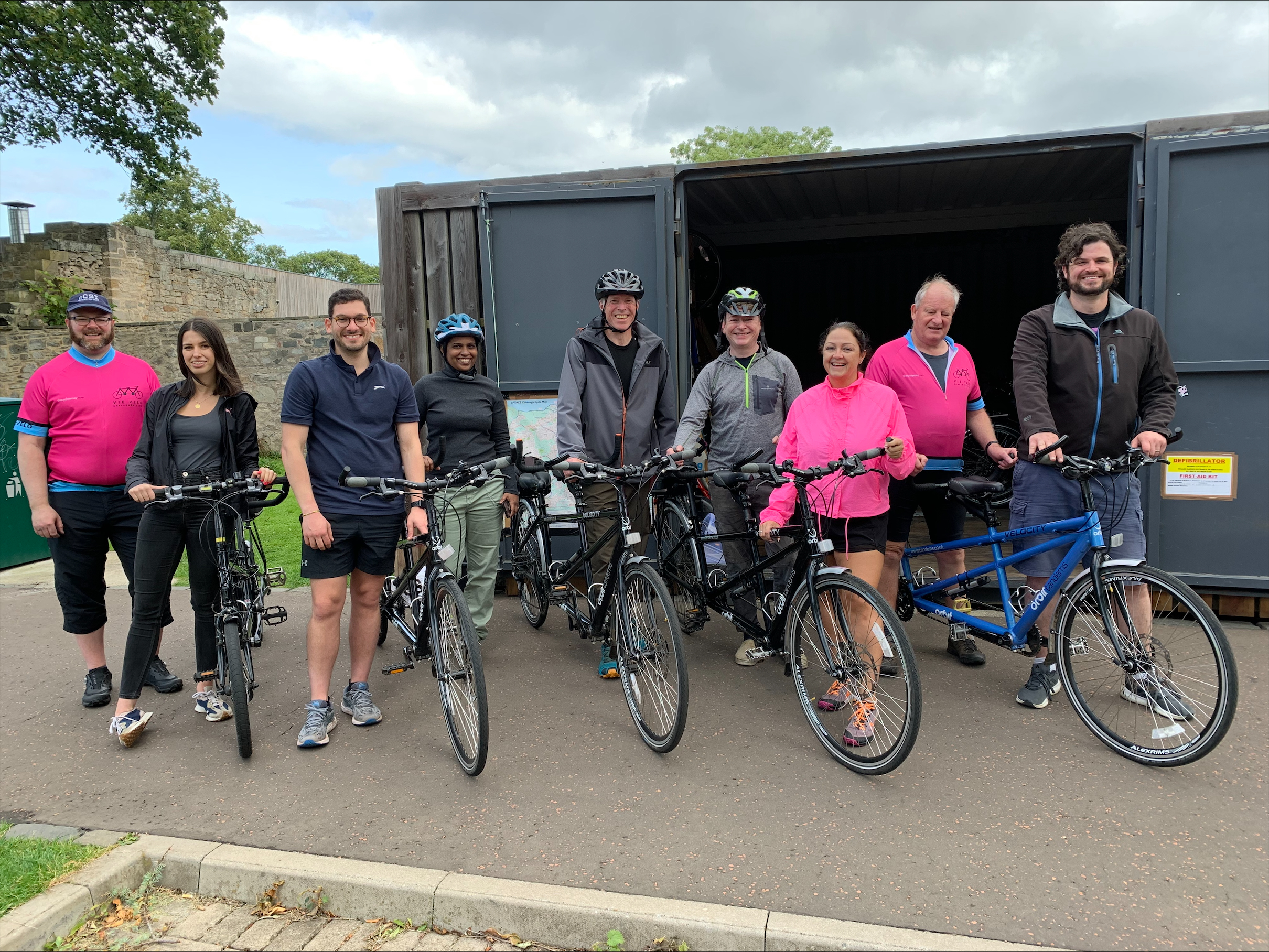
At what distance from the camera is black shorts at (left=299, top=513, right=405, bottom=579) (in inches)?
140

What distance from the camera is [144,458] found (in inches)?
148

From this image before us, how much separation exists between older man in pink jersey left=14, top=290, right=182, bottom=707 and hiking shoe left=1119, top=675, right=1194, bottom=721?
14.1 feet

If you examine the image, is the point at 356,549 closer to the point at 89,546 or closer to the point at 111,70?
the point at 89,546

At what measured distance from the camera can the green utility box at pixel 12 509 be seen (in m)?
7.70

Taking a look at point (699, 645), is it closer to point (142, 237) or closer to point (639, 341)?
point (639, 341)

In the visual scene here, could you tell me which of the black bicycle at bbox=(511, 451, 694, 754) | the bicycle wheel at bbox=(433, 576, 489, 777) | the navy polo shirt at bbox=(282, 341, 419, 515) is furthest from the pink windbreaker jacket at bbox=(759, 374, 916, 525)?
the navy polo shirt at bbox=(282, 341, 419, 515)

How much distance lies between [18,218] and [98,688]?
21368mm

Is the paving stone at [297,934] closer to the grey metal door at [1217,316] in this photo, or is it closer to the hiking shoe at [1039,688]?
the hiking shoe at [1039,688]

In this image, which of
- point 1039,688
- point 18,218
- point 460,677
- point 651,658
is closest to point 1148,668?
point 1039,688

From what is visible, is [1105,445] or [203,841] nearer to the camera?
[203,841]

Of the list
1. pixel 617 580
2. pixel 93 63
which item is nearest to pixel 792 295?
pixel 617 580

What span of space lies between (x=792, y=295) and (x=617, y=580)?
967 cm

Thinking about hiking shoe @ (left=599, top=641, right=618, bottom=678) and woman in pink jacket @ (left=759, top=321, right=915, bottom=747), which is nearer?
woman in pink jacket @ (left=759, top=321, right=915, bottom=747)

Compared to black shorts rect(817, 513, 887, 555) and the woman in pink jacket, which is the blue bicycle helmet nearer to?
the woman in pink jacket
